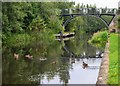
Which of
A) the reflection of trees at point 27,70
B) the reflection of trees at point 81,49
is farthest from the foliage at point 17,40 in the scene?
the reflection of trees at point 27,70

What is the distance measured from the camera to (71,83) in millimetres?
16484

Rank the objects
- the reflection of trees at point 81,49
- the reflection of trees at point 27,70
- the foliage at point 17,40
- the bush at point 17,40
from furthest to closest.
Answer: the bush at point 17,40, the foliage at point 17,40, the reflection of trees at point 81,49, the reflection of trees at point 27,70

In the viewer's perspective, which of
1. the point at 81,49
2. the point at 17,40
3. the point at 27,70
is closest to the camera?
the point at 27,70

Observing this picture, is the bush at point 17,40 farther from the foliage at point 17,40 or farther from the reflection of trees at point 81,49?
the reflection of trees at point 81,49

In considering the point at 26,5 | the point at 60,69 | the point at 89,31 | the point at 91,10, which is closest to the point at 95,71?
the point at 60,69

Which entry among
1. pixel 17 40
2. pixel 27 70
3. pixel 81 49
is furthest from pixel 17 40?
pixel 27 70

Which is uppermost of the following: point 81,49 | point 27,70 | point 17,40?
point 27,70

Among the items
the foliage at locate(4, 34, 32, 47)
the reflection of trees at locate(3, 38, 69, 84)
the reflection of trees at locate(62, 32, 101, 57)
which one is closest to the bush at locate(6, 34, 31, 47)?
the foliage at locate(4, 34, 32, 47)

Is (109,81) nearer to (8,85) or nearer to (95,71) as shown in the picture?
(8,85)

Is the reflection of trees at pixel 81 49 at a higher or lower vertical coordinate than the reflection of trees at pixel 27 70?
lower

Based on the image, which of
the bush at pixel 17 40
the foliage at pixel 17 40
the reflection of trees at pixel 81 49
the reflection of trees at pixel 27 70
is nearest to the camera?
the reflection of trees at pixel 27 70

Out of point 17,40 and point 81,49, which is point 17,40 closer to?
point 17,40

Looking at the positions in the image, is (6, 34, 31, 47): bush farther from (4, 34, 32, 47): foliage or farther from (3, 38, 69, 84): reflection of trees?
(3, 38, 69, 84): reflection of trees

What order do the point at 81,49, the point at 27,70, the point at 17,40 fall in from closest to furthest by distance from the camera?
the point at 27,70
the point at 17,40
the point at 81,49
